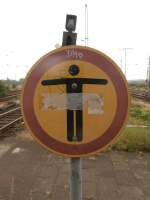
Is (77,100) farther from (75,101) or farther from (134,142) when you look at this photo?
(134,142)

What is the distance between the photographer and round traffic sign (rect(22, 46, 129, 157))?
1.73m

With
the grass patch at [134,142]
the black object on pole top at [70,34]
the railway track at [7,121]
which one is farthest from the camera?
the railway track at [7,121]

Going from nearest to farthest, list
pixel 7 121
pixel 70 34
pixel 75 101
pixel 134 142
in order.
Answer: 1. pixel 75 101
2. pixel 70 34
3. pixel 134 142
4. pixel 7 121

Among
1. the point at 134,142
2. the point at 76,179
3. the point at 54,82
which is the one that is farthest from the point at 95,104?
the point at 134,142

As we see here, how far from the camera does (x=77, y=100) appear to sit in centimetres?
172

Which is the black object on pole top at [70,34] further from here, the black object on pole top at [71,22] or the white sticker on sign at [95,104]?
the white sticker on sign at [95,104]

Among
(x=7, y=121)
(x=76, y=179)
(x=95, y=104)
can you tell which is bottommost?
(x=7, y=121)

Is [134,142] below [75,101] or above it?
below

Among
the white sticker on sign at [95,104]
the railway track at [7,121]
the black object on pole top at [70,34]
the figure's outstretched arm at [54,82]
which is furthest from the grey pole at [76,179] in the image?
the railway track at [7,121]

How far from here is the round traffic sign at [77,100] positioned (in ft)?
5.67

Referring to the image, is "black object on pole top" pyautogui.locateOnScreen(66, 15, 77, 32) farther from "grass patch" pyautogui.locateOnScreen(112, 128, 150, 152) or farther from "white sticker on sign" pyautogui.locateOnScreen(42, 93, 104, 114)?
"grass patch" pyautogui.locateOnScreen(112, 128, 150, 152)

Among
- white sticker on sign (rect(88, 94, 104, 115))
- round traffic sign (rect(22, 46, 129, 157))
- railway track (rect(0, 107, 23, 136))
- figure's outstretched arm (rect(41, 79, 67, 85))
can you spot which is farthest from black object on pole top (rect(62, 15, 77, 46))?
railway track (rect(0, 107, 23, 136))

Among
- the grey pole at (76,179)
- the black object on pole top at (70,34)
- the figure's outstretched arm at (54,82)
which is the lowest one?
the grey pole at (76,179)

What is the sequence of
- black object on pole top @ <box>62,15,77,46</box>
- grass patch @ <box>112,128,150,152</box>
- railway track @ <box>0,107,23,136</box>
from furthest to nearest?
railway track @ <box>0,107,23,136</box> → grass patch @ <box>112,128,150,152</box> → black object on pole top @ <box>62,15,77,46</box>
